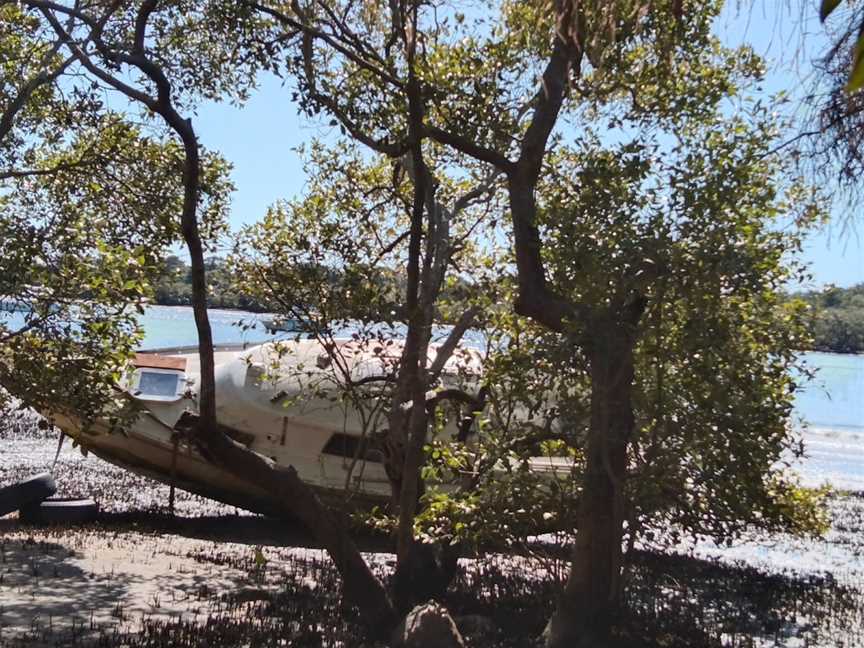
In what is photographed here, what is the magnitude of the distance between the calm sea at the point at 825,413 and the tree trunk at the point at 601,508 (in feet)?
5.12

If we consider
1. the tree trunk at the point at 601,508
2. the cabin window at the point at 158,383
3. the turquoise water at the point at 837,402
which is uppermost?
the turquoise water at the point at 837,402

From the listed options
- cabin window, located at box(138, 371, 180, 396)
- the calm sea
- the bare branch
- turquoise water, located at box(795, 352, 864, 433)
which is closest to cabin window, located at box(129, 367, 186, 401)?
cabin window, located at box(138, 371, 180, 396)

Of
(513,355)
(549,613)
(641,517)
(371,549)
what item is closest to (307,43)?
(513,355)

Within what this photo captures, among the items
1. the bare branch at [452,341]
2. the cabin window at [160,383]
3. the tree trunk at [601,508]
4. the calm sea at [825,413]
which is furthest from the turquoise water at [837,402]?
the tree trunk at [601,508]

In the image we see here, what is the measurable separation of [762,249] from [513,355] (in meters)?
1.92

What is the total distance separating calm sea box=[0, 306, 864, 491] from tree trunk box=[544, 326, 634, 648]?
61.4 inches

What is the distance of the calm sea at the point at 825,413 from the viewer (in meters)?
11.8

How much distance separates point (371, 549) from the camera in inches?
556

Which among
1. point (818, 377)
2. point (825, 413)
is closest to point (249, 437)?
point (818, 377)

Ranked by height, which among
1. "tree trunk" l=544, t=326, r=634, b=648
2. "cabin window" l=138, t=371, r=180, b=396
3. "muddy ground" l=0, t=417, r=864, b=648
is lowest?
"muddy ground" l=0, t=417, r=864, b=648

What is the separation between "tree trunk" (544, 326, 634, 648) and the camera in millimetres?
6488

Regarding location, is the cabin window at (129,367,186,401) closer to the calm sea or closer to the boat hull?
the boat hull

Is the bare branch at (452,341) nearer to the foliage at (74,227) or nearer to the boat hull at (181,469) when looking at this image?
the foliage at (74,227)

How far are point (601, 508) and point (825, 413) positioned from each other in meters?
40.9
